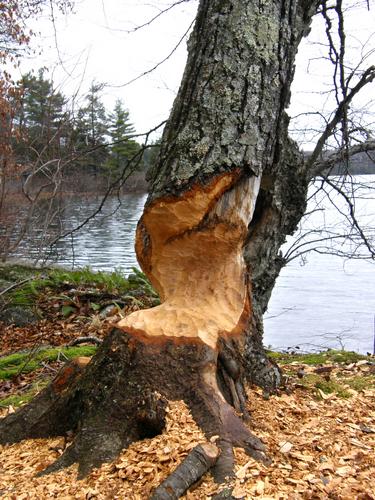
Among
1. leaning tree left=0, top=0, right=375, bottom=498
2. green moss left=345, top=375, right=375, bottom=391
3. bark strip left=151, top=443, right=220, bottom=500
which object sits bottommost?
green moss left=345, top=375, right=375, bottom=391

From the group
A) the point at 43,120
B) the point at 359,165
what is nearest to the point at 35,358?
the point at 359,165

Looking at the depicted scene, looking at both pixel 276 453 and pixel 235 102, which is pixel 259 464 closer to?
pixel 276 453

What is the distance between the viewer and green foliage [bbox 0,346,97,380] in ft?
15.1

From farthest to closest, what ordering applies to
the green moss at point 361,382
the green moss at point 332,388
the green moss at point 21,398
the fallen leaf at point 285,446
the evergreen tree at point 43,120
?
the evergreen tree at point 43,120 → the green moss at point 21,398 → the green moss at point 361,382 → the green moss at point 332,388 → the fallen leaf at point 285,446

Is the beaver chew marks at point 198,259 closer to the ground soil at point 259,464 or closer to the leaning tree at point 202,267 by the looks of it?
the leaning tree at point 202,267

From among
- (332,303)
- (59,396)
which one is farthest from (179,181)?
(332,303)

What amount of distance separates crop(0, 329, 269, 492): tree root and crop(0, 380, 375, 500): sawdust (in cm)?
5

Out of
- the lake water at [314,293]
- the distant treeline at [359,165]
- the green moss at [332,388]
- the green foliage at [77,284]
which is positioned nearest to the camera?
the green moss at [332,388]

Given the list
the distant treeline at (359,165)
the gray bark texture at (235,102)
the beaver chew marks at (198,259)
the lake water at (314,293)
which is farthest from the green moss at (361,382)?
the lake water at (314,293)

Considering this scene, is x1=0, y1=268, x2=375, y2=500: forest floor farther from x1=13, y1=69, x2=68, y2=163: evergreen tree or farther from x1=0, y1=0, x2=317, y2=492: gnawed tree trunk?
x1=13, y1=69, x2=68, y2=163: evergreen tree

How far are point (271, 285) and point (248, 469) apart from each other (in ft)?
5.32

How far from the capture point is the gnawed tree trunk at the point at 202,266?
7.48 feet

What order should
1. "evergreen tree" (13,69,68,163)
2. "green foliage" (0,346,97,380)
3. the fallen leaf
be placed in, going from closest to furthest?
the fallen leaf < "green foliage" (0,346,97,380) < "evergreen tree" (13,69,68,163)

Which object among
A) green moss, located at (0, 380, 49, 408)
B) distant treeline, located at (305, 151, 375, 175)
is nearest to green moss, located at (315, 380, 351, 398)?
green moss, located at (0, 380, 49, 408)
